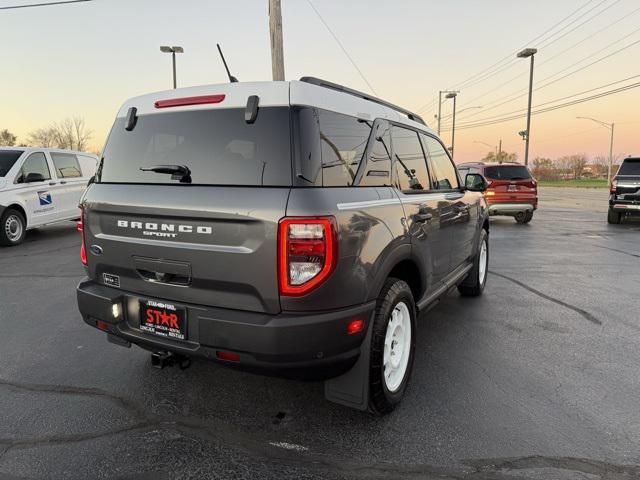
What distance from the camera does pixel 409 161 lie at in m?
3.50

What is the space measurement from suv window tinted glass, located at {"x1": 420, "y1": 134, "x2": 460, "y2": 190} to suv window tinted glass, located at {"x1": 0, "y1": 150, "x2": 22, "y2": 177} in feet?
29.8

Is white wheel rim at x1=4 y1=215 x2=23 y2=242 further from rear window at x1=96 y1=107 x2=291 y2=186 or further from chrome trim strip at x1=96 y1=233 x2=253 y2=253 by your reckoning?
chrome trim strip at x1=96 y1=233 x2=253 y2=253

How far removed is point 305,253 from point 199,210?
25.0 inches

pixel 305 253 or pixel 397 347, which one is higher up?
pixel 305 253

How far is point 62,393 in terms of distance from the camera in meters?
3.18

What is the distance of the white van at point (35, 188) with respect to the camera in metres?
9.27

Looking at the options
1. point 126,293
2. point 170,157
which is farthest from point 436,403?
point 170,157

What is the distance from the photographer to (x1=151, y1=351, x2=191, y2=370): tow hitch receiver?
3.09m

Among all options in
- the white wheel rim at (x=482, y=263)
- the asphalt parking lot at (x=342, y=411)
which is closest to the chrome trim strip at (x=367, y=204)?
Result: the asphalt parking lot at (x=342, y=411)

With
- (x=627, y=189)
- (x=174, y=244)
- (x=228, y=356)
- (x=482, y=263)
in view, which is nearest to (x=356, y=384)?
(x=228, y=356)

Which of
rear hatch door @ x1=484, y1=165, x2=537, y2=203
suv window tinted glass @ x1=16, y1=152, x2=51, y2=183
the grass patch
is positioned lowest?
the grass patch

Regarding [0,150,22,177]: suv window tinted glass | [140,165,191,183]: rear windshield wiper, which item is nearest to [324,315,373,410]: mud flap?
[140,165,191,183]: rear windshield wiper

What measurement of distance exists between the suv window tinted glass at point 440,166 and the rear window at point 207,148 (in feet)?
6.50

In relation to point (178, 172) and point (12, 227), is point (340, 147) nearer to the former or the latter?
point (178, 172)
